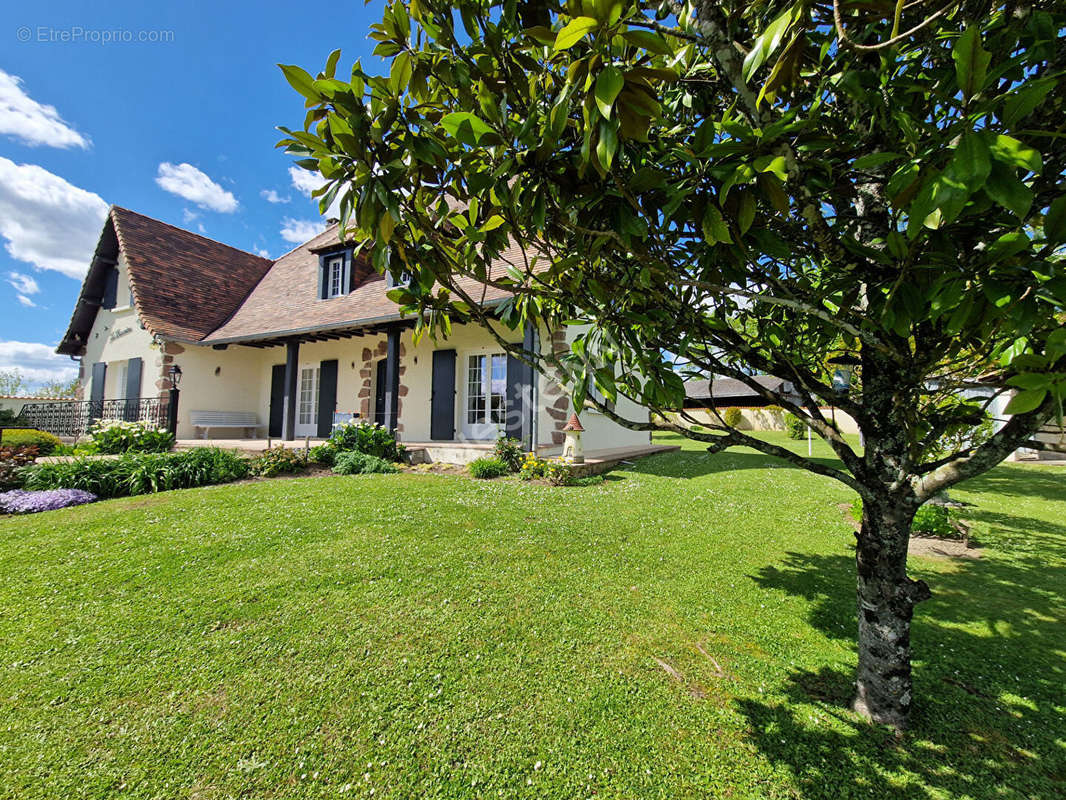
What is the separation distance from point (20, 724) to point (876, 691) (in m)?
4.25

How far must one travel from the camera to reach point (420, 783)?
1.80 metres

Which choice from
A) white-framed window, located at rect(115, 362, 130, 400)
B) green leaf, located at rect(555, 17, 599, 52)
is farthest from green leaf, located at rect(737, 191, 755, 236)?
white-framed window, located at rect(115, 362, 130, 400)

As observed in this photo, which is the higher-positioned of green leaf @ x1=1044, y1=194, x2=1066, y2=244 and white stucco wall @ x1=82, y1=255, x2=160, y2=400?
white stucco wall @ x1=82, y1=255, x2=160, y2=400

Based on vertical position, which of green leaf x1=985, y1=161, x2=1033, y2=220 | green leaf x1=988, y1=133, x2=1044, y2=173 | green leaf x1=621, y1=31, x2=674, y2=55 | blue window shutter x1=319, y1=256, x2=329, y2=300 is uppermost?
blue window shutter x1=319, y1=256, x2=329, y2=300

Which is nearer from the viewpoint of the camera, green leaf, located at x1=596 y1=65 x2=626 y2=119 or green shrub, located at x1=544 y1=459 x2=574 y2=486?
green leaf, located at x1=596 y1=65 x2=626 y2=119

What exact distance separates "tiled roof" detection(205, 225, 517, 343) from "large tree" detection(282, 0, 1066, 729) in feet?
22.8

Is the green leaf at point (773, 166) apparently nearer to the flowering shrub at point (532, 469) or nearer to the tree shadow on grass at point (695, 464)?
the flowering shrub at point (532, 469)

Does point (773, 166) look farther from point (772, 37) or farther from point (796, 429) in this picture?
point (796, 429)

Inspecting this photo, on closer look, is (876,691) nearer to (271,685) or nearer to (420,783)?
(420,783)

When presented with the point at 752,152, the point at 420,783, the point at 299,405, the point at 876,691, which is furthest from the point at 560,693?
the point at 299,405

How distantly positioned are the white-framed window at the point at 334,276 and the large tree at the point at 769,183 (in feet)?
39.9

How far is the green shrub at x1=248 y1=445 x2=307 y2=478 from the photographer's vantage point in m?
8.12

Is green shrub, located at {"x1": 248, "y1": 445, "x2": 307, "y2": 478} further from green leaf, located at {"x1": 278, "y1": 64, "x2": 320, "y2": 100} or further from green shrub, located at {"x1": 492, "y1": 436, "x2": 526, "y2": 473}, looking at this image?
green leaf, located at {"x1": 278, "y1": 64, "x2": 320, "y2": 100}

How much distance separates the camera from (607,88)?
93 cm
